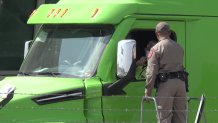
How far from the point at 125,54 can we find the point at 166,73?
0.60 metres

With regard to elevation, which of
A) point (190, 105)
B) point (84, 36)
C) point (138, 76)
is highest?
point (84, 36)

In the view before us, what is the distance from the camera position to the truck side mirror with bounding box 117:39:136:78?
6621 millimetres

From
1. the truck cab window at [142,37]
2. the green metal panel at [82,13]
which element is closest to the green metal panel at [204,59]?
the truck cab window at [142,37]

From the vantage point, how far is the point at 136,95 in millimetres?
7059

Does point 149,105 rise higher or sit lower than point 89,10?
lower

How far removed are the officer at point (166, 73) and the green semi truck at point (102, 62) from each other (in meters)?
0.25

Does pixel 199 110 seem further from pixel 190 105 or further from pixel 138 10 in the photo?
pixel 138 10

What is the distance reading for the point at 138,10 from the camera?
7.05 meters

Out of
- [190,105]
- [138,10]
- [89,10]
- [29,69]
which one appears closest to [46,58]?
[29,69]

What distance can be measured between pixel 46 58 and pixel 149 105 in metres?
1.46

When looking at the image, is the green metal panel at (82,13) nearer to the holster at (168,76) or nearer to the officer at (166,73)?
the officer at (166,73)

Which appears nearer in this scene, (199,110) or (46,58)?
(199,110)

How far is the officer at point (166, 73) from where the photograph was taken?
22.4ft

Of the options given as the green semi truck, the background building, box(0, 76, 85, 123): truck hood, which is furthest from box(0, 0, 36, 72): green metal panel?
box(0, 76, 85, 123): truck hood
